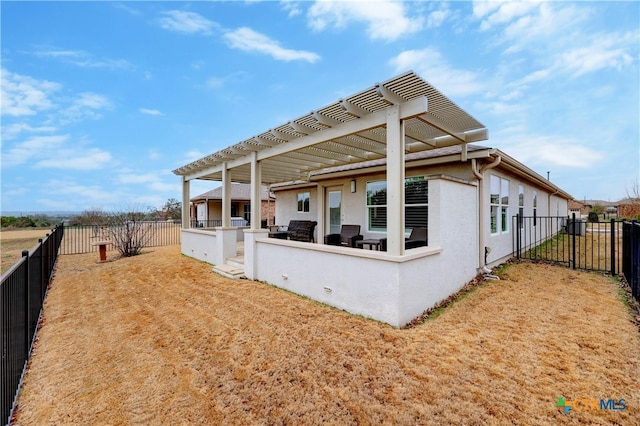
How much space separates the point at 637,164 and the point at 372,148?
2631cm

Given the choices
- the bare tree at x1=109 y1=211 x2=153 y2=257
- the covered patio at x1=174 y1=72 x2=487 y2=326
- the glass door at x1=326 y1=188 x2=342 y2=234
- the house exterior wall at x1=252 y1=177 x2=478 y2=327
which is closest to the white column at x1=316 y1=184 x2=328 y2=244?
the glass door at x1=326 y1=188 x2=342 y2=234

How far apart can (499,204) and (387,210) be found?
5.73m

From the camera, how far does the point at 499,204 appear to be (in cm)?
813

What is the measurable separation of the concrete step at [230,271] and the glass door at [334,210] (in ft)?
14.2

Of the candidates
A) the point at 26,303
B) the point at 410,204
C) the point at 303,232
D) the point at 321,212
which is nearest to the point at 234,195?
the point at 321,212

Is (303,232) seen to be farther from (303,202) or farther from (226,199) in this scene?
(303,202)

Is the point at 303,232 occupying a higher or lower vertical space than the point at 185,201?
lower

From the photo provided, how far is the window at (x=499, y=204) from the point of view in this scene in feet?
25.5

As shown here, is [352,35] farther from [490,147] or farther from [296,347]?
[296,347]

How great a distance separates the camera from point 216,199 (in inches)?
933

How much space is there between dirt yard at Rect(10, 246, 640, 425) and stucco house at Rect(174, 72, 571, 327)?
59cm

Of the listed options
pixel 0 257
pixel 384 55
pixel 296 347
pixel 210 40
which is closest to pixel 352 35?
pixel 384 55

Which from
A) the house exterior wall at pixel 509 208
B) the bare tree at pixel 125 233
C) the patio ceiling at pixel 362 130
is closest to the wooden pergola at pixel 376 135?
the patio ceiling at pixel 362 130

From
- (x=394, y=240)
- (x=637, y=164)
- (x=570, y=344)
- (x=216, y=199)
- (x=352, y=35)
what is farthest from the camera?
(x=216, y=199)
